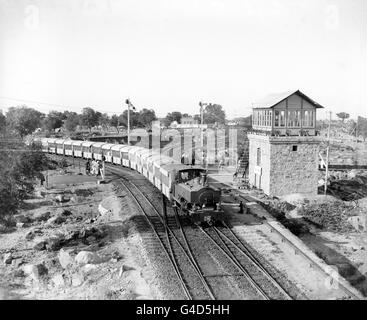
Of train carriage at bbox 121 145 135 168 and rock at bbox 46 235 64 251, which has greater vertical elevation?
train carriage at bbox 121 145 135 168

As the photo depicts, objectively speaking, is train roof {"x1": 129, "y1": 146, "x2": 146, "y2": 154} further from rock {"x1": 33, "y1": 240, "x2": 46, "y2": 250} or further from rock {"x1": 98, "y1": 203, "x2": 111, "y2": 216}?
rock {"x1": 33, "y1": 240, "x2": 46, "y2": 250}

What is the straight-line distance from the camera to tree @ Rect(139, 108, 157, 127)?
107125mm

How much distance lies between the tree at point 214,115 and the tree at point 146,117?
48.9 feet

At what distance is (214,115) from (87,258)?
9570cm

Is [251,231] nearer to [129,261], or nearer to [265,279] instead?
[265,279]

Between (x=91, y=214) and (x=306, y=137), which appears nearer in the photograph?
(x=91, y=214)

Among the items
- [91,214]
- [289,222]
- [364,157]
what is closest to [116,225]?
[91,214]

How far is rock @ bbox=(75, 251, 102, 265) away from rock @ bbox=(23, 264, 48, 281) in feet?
4.34

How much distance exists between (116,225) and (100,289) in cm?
726

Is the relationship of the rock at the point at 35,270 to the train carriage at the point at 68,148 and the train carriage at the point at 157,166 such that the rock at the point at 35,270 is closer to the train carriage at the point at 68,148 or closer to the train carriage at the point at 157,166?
the train carriage at the point at 157,166

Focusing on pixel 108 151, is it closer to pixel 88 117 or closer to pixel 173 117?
pixel 88 117

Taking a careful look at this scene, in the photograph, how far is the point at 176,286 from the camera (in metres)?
13.6

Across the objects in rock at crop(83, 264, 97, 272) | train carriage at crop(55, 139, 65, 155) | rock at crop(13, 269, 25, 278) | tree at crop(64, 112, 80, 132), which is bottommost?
rock at crop(13, 269, 25, 278)

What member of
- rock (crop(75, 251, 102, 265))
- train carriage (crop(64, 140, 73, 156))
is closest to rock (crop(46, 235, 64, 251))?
rock (crop(75, 251, 102, 265))
